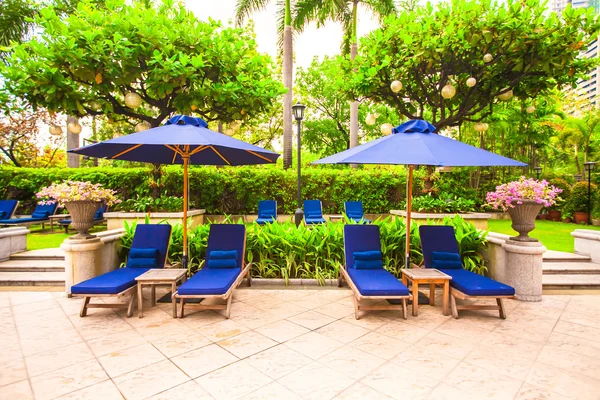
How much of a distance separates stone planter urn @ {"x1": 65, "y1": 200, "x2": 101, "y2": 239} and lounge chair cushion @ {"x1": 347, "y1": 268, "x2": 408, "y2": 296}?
4.48m

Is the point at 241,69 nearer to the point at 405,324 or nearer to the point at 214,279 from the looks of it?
the point at 214,279

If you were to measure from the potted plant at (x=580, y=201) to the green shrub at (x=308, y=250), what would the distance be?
10595mm

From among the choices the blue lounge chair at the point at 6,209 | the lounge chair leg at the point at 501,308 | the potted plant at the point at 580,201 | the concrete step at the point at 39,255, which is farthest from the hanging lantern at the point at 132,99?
the potted plant at the point at 580,201

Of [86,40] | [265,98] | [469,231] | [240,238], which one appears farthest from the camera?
[265,98]

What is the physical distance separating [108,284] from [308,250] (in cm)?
339

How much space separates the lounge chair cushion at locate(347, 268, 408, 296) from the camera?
422 cm

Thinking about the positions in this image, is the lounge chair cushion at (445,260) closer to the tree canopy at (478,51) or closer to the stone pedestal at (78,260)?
the tree canopy at (478,51)

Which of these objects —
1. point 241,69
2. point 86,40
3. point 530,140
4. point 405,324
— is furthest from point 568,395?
point 530,140

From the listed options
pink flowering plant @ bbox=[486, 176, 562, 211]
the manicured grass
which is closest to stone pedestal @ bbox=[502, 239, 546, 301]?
pink flowering plant @ bbox=[486, 176, 562, 211]

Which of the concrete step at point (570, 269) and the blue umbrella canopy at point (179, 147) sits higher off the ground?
the blue umbrella canopy at point (179, 147)

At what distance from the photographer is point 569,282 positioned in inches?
236

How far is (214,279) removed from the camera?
4719 millimetres

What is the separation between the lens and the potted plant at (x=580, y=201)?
12.9 m

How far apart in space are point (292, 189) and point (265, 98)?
198 inches
